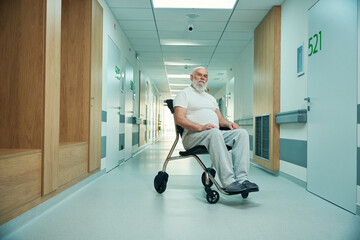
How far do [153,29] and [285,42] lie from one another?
248cm

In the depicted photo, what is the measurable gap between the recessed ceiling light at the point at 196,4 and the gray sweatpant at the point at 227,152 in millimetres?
2458

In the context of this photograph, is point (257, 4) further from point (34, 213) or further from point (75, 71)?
point (34, 213)

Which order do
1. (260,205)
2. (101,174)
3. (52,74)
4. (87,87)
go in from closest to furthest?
(52,74), (260,205), (87,87), (101,174)

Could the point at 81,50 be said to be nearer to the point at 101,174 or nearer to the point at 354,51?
the point at 101,174

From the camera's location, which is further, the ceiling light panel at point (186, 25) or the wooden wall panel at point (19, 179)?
the ceiling light panel at point (186, 25)

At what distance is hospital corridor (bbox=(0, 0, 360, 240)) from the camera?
1.88 m

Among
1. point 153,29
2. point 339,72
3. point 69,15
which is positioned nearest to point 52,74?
point 69,15

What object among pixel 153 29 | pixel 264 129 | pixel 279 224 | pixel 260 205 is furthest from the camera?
pixel 153 29

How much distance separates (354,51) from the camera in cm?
223

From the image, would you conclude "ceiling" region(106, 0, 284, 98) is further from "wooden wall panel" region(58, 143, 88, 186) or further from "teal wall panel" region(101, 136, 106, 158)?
"wooden wall panel" region(58, 143, 88, 186)

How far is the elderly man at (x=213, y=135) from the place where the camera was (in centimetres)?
231

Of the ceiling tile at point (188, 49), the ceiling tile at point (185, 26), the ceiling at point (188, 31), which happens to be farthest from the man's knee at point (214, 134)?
the ceiling tile at point (188, 49)

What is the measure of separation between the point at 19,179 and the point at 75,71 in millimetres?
1760

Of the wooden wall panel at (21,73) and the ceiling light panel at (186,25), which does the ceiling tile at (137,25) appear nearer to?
the ceiling light panel at (186,25)
